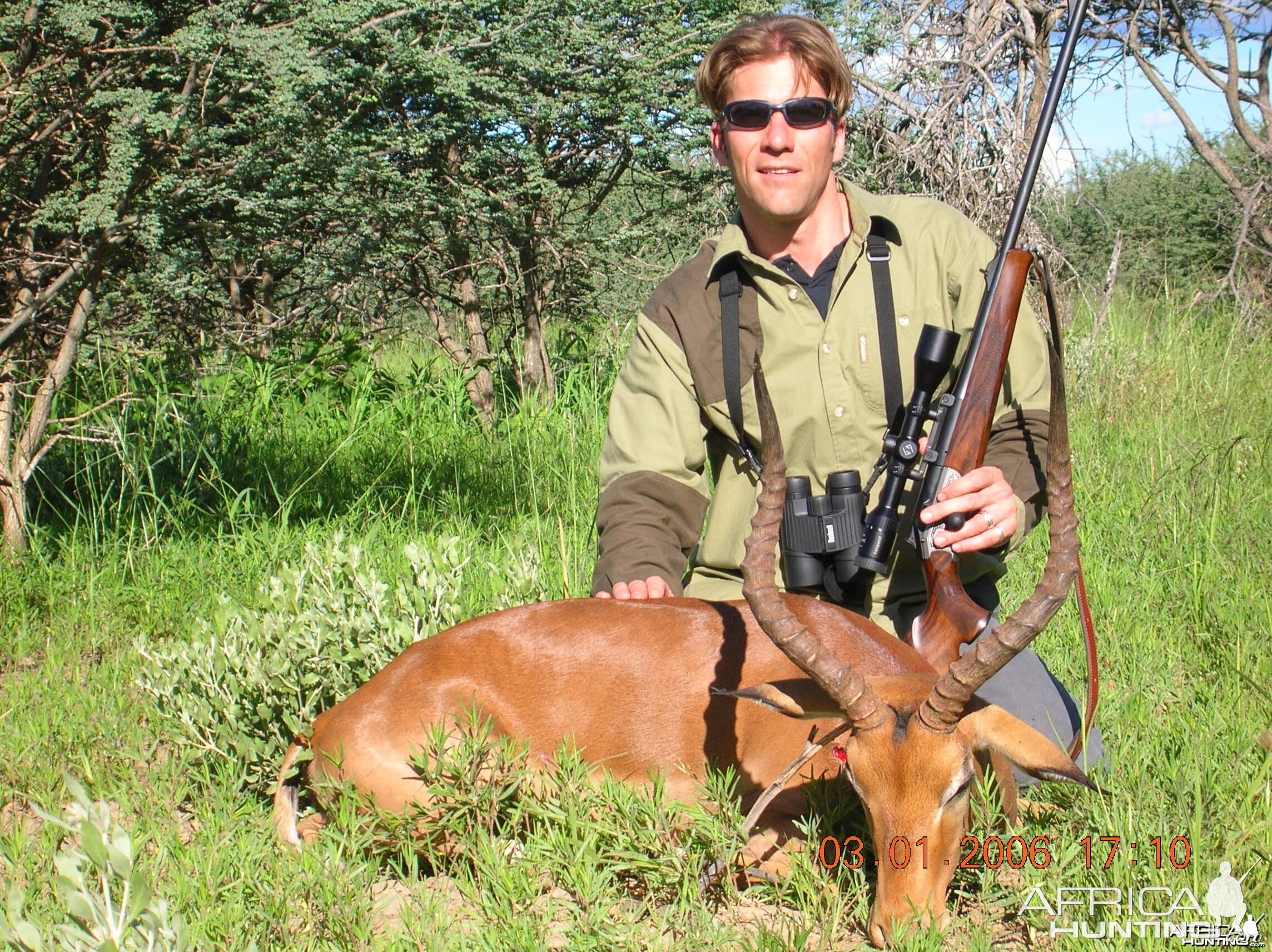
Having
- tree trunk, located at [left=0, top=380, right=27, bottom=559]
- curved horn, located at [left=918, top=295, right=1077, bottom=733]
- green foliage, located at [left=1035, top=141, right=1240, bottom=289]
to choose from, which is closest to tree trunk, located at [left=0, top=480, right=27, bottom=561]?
tree trunk, located at [left=0, top=380, right=27, bottom=559]

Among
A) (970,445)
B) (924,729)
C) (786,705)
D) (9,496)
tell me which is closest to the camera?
(924,729)

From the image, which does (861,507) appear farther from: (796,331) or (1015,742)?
(1015,742)

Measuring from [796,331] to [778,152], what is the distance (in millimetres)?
554

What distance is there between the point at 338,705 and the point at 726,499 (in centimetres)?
141

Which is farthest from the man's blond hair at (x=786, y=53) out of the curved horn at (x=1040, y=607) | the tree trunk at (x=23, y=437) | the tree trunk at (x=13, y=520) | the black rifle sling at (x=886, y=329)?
the tree trunk at (x=13, y=520)

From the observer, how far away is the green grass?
107 inches

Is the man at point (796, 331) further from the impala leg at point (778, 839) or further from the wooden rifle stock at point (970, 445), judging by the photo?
the impala leg at point (778, 839)

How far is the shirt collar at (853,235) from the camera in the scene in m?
A: 3.68

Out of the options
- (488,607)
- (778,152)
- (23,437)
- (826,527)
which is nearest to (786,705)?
(826,527)

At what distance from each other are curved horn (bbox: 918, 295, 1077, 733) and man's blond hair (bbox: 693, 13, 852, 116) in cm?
149

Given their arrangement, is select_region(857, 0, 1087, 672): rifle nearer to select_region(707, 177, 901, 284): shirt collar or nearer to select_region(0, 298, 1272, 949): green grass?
select_region(707, 177, 901, 284): shirt collar

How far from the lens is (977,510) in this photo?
3.03m

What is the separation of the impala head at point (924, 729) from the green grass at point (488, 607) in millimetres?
153

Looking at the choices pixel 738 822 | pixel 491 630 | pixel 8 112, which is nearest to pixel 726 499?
pixel 491 630
